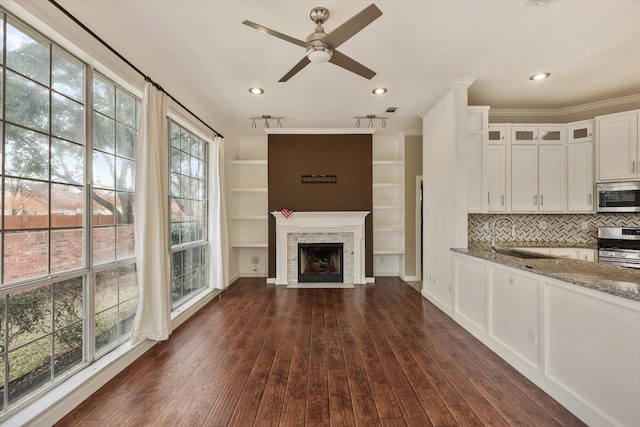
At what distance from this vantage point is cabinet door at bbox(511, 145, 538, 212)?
3.79 m

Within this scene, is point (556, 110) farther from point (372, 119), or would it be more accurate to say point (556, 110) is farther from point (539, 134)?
point (372, 119)

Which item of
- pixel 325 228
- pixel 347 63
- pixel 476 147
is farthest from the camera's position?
pixel 325 228

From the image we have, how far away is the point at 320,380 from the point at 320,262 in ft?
10.8

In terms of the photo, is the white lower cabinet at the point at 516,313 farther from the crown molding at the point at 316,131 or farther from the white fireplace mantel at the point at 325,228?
the crown molding at the point at 316,131

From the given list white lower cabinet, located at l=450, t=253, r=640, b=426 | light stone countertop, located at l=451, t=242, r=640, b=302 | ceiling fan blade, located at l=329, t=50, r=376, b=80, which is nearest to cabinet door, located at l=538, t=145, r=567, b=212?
light stone countertop, located at l=451, t=242, r=640, b=302

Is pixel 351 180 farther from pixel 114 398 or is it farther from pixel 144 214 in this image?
pixel 114 398

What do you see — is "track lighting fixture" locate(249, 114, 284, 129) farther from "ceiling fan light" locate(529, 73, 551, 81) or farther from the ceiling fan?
"ceiling fan light" locate(529, 73, 551, 81)

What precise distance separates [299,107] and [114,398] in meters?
3.90

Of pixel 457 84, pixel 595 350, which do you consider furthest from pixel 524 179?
pixel 595 350

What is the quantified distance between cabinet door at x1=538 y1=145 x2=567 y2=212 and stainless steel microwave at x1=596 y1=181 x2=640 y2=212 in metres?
0.38

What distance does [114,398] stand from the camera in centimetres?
199

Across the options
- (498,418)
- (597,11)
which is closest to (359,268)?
(498,418)

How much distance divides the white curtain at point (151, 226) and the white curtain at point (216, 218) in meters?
1.60

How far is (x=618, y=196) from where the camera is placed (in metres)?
3.55
